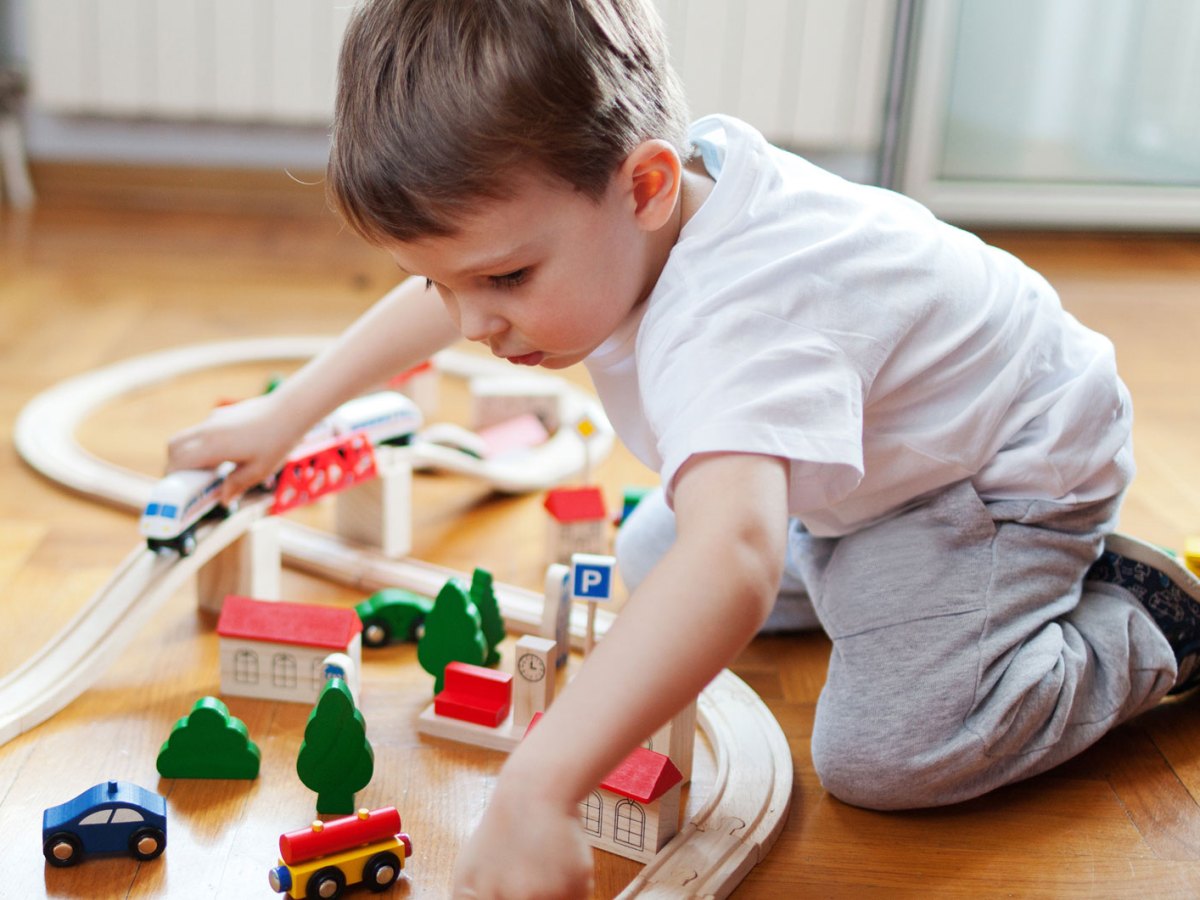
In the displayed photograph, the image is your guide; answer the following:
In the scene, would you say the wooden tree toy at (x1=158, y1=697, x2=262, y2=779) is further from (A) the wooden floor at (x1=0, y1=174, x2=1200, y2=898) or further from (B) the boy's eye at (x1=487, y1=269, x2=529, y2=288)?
(B) the boy's eye at (x1=487, y1=269, x2=529, y2=288)

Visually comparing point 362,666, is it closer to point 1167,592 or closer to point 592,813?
point 592,813

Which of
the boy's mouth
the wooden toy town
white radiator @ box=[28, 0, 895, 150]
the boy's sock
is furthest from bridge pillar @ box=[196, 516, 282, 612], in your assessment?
white radiator @ box=[28, 0, 895, 150]

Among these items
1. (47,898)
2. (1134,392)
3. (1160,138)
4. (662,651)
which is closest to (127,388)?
(47,898)

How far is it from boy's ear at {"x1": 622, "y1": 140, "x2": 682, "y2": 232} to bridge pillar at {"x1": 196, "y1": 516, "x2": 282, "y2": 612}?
42cm

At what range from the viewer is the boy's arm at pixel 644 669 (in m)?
0.54

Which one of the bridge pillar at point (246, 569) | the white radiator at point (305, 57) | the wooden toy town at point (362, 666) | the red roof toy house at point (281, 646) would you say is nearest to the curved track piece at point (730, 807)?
the wooden toy town at point (362, 666)

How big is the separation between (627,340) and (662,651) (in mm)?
262

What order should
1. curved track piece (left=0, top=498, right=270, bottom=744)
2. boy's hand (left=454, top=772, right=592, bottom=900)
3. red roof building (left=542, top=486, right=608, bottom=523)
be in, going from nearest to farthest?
1. boy's hand (left=454, top=772, right=592, bottom=900)
2. curved track piece (left=0, top=498, right=270, bottom=744)
3. red roof building (left=542, top=486, right=608, bottom=523)

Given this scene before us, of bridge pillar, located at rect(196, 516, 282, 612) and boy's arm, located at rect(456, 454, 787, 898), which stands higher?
boy's arm, located at rect(456, 454, 787, 898)

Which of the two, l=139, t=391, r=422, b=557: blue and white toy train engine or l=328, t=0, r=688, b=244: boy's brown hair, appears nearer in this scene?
l=328, t=0, r=688, b=244: boy's brown hair

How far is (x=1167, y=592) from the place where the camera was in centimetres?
89

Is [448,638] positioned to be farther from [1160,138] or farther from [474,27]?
[1160,138]

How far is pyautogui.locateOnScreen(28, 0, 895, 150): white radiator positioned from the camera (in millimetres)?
2127

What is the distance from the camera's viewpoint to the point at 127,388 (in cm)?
141
